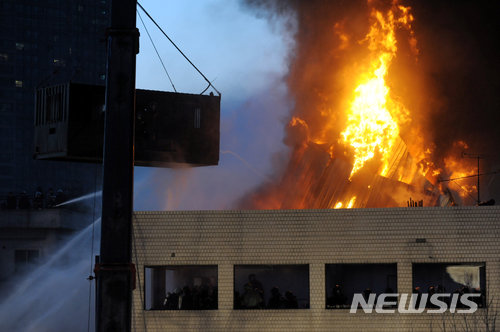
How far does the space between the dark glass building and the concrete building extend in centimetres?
7296

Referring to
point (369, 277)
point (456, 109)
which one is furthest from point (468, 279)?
point (456, 109)

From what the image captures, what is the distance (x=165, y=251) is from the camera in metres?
16.1

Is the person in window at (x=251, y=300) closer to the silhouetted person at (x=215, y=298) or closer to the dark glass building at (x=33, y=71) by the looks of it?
the silhouetted person at (x=215, y=298)

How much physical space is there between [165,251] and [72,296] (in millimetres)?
17603

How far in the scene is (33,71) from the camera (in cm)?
9050

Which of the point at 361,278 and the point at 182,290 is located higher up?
the point at 361,278

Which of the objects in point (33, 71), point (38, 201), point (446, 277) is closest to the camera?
point (446, 277)

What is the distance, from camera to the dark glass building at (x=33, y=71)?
87000 millimetres

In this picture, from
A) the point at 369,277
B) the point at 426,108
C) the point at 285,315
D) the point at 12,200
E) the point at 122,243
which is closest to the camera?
the point at 122,243

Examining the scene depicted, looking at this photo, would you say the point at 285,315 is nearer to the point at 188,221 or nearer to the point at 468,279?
the point at 188,221

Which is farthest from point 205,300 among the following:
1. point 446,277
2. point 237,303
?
point 446,277

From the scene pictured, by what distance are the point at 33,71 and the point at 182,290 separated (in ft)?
270

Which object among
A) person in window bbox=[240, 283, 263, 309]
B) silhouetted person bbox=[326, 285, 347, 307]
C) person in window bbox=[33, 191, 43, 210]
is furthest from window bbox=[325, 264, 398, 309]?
person in window bbox=[33, 191, 43, 210]

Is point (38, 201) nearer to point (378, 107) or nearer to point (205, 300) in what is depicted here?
point (378, 107)
